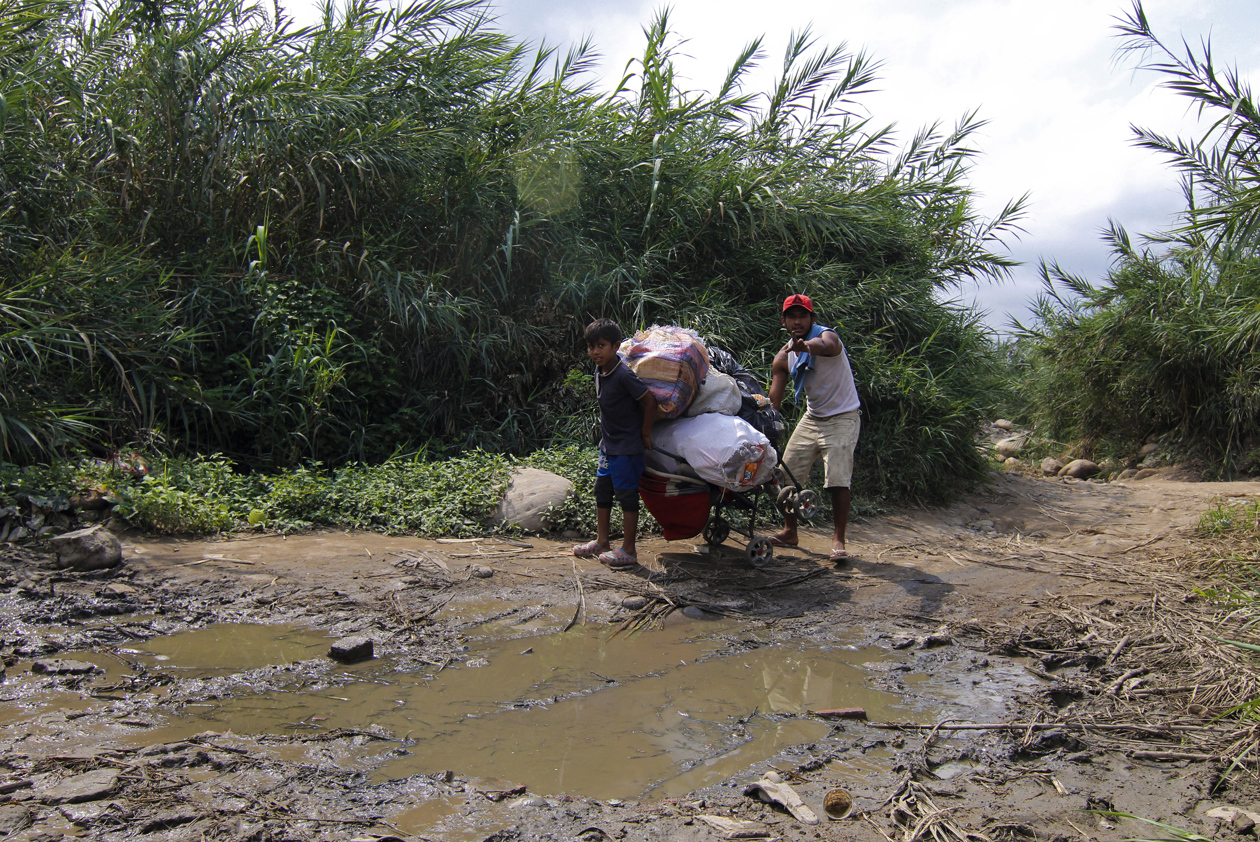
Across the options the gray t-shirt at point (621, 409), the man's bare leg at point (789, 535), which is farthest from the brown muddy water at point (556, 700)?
the man's bare leg at point (789, 535)

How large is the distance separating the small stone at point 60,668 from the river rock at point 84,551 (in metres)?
1.17

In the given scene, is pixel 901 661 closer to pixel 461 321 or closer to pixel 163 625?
pixel 163 625

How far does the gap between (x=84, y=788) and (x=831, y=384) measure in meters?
4.12

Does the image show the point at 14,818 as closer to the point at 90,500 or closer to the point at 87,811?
the point at 87,811

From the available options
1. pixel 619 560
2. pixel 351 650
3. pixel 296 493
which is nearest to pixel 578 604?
pixel 619 560

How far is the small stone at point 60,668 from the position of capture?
2820 millimetres

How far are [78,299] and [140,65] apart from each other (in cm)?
224

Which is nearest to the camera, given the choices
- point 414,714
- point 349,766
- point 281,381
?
point 349,766

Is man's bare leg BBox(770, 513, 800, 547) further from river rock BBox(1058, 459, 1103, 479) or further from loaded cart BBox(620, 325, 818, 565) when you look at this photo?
river rock BBox(1058, 459, 1103, 479)

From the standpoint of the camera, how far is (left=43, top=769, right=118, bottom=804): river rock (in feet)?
6.58

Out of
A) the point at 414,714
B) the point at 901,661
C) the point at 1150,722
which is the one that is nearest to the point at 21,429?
the point at 414,714

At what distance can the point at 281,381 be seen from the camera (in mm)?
6070

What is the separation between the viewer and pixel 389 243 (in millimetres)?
6789

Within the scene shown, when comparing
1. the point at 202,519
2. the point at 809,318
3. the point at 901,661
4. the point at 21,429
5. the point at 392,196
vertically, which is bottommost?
the point at 901,661
